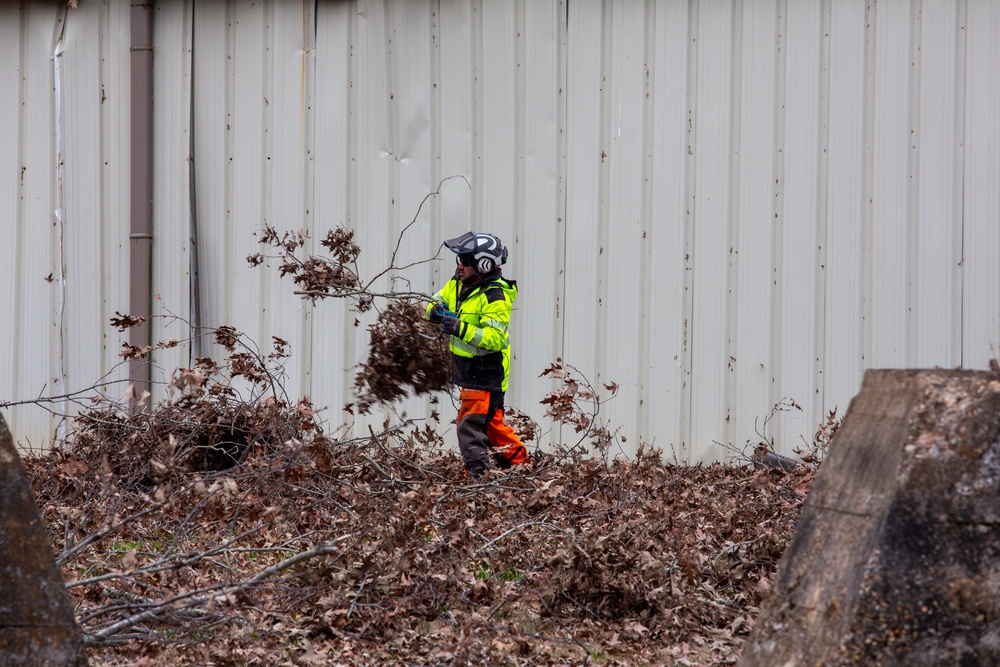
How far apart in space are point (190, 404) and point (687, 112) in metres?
4.26

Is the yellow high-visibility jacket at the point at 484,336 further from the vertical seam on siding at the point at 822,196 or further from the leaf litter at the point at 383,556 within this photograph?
the vertical seam on siding at the point at 822,196

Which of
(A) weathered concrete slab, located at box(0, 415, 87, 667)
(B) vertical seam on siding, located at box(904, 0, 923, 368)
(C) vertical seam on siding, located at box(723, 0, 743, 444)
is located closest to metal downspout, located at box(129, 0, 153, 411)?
(C) vertical seam on siding, located at box(723, 0, 743, 444)

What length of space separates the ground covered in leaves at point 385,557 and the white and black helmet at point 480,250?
129cm

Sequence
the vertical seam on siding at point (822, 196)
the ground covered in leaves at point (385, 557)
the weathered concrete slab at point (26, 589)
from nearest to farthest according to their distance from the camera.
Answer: the weathered concrete slab at point (26, 589) → the ground covered in leaves at point (385, 557) → the vertical seam on siding at point (822, 196)

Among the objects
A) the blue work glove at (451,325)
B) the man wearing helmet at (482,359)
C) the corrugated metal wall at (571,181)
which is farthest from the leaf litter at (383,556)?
the corrugated metal wall at (571,181)

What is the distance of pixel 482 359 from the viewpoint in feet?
22.7

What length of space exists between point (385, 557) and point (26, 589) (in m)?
2.05

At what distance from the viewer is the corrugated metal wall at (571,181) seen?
7535mm

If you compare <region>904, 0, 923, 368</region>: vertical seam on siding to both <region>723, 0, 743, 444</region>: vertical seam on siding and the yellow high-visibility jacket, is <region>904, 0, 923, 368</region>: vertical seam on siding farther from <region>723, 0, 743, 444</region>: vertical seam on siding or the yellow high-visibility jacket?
the yellow high-visibility jacket

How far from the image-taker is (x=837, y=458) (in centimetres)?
315

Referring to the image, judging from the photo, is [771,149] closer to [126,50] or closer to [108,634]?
[126,50]

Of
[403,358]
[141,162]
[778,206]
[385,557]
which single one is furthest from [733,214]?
[141,162]

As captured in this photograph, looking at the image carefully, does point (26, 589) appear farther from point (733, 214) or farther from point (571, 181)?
point (733, 214)

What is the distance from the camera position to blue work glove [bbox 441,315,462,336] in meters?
6.39
